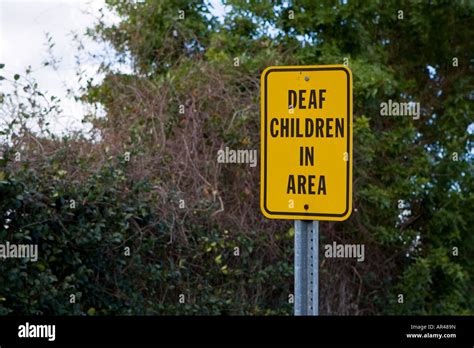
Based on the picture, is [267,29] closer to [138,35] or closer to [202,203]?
[138,35]

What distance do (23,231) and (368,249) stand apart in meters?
6.46

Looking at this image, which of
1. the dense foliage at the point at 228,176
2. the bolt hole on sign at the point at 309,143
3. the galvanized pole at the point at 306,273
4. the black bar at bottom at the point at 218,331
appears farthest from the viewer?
the dense foliage at the point at 228,176

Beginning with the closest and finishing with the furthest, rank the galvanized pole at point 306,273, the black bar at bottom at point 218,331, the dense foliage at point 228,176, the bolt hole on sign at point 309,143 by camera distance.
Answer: the galvanized pole at point 306,273
the bolt hole on sign at point 309,143
the black bar at bottom at point 218,331
the dense foliage at point 228,176

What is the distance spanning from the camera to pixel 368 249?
1236 centimetres

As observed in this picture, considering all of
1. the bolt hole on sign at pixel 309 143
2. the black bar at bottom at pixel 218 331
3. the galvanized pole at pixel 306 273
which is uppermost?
the bolt hole on sign at pixel 309 143

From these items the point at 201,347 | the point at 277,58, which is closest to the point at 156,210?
the point at 201,347

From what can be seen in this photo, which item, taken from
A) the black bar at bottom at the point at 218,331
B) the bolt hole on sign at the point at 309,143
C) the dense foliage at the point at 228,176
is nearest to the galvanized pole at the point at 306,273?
the bolt hole on sign at the point at 309,143

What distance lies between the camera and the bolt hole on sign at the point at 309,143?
15.3ft

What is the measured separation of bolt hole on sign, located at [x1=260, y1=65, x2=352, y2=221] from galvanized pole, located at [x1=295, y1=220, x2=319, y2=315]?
0.12 meters

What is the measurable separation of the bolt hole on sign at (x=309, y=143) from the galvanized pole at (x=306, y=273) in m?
0.12

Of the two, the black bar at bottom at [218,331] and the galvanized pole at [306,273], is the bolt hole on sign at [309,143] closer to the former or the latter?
the galvanized pole at [306,273]

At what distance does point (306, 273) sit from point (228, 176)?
20.1 feet

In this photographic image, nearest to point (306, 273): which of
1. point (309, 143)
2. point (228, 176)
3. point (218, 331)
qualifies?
point (309, 143)

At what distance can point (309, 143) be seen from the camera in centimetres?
469
